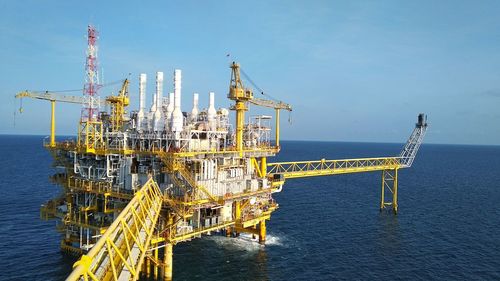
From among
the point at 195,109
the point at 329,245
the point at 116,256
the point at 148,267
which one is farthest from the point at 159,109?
the point at 329,245

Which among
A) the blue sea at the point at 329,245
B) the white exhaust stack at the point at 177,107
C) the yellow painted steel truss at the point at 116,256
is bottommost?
the blue sea at the point at 329,245

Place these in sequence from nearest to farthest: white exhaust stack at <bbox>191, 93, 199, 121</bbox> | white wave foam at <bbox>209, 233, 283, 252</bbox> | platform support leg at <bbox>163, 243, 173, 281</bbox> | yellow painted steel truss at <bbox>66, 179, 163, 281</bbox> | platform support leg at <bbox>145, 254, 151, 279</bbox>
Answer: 1. yellow painted steel truss at <bbox>66, 179, 163, 281</bbox>
2. platform support leg at <bbox>163, 243, 173, 281</bbox>
3. platform support leg at <bbox>145, 254, 151, 279</bbox>
4. white exhaust stack at <bbox>191, 93, 199, 121</bbox>
5. white wave foam at <bbox>209, 233, 283, 252</bbox>

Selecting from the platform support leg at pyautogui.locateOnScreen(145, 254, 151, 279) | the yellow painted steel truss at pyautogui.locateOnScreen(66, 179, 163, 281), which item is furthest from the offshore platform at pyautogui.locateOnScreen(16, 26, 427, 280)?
the yellow painted steel truss at pyautogui.locateOnScreen(66, 179, 163, 281)

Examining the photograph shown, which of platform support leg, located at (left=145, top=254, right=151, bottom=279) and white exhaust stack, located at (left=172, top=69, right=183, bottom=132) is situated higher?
white exhaust stack, located at (left=172, top=69, right=183, bottom=132)

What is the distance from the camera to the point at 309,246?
5494 cm

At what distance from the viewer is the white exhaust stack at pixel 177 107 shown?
42.2m

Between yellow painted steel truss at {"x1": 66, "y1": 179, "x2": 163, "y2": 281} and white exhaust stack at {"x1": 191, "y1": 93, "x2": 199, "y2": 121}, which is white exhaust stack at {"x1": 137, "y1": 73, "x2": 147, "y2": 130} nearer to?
white exhaust stack at {"x1": 191, "y1": 93, "x2": 199, "y2": 121}

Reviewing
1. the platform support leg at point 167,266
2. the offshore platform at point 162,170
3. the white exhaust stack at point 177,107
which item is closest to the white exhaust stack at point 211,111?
the offshore platform at point 162,170

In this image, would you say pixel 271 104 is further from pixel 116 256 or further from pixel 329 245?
pixel 116 256

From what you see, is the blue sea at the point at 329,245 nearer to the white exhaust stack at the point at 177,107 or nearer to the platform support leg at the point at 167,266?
the platform support leg at the point at 167,266

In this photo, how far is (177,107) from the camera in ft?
142

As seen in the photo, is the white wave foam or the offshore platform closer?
the offshore platform

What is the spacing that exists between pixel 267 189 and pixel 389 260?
61.0 ft

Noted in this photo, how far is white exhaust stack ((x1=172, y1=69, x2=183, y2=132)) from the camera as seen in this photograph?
42188 mm
